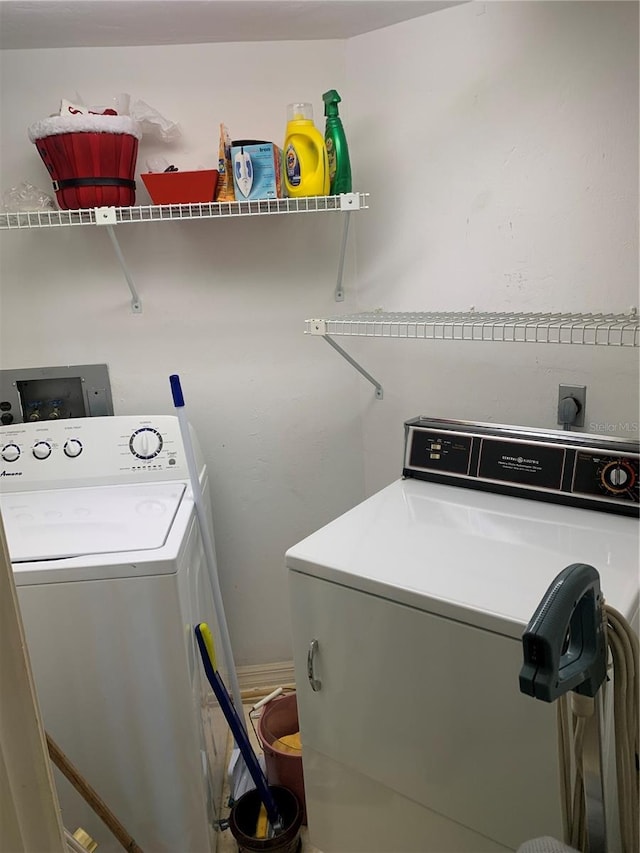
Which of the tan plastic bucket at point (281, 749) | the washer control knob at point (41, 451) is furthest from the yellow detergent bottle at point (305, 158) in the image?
the tan plastic bucket at point (281, 749)

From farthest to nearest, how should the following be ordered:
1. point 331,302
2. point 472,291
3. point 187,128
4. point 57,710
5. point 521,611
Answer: point 331,302, point 187,128, point 472,291, point 57,710, point 521,611

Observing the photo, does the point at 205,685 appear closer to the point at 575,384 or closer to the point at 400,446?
the point at 400,446

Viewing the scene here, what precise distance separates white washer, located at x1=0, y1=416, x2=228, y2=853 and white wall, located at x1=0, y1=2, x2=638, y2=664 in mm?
631

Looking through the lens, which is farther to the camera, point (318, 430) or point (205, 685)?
point (318, 430)

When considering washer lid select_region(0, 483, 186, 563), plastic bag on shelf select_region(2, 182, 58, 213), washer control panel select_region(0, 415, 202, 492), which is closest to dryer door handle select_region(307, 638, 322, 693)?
washer lid select_region(0, 483, 186, 563)

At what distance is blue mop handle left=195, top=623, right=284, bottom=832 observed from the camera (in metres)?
1.69

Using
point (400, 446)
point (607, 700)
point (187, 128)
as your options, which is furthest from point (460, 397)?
point (187, 128)

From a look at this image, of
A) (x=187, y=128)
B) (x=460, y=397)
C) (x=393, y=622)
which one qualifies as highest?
(x=187, y=128)

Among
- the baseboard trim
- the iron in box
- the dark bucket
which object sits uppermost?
the iron in box

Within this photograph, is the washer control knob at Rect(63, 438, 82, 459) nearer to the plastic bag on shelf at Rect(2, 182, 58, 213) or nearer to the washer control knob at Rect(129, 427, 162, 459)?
the washer control knob at Rect(129, 427, 162, 459)

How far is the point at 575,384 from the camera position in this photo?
5.93ft

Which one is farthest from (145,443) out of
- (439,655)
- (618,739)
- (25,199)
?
(618,739)

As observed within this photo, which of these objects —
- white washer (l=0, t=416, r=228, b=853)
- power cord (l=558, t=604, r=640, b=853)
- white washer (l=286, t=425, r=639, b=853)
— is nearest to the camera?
power cord (l=558, t=604, r=640, b=853)

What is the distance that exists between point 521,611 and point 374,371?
4.04 feet
